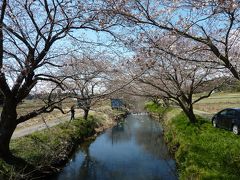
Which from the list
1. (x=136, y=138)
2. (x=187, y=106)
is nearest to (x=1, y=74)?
(x=187, y=106)

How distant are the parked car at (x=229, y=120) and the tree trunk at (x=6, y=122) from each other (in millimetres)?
11462

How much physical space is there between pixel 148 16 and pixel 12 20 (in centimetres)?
489

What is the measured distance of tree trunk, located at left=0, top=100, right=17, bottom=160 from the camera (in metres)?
12.2

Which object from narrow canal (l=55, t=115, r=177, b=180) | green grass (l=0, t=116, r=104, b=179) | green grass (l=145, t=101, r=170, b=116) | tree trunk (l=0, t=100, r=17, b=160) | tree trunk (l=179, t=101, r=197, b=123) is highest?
green grass (l=145, t=101, r=170, b=116)

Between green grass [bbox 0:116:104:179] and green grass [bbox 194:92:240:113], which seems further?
green grass [bbox 194:92:240:113]

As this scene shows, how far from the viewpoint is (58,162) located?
646 inches

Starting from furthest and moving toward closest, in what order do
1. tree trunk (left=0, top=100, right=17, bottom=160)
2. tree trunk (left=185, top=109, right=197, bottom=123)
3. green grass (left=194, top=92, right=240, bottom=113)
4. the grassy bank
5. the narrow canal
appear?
1. green grass (left=194, top=92, right=240, bottom=113)
2. tree trunk (left=185, top=109, right=197, bottom=123)
3. the narrow canal
4. tree trunk (left=0, top=100, right=17, bottom=160)
5. the grassy bank

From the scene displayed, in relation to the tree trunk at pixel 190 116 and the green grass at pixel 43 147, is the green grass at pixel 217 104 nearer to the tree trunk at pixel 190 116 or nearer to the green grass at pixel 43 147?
the tree trunk at pixel 190 116

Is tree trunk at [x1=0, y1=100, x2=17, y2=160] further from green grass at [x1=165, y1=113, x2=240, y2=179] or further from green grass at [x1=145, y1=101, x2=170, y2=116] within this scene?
green grass at [x1=145, y1=101, x2=170, y2=116]

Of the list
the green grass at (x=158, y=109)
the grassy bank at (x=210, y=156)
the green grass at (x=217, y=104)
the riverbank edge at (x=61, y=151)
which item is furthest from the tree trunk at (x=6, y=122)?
the green grass at (x=217, y=104)

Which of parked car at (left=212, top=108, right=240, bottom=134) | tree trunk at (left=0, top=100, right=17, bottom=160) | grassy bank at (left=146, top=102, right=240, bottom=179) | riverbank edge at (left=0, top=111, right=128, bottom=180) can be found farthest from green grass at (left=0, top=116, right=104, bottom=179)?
parked car at (left=212, top=108, right=240, bottom=134)

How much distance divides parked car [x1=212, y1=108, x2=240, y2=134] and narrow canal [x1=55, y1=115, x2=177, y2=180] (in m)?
3.67

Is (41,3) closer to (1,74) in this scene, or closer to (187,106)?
(1,74)

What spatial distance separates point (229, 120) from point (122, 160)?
21.3 feet
